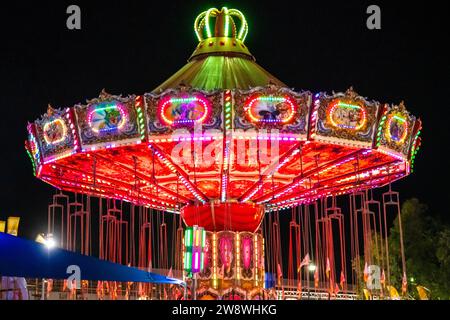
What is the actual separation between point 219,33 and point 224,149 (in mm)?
5064

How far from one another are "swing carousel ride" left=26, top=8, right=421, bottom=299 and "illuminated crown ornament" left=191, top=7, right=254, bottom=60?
0.03 meters

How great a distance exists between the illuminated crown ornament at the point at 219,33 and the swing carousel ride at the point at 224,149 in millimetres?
33

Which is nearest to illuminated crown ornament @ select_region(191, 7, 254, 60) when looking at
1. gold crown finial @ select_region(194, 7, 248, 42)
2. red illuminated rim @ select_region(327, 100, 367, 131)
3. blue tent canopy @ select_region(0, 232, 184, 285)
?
gold crown finial @ select_region(194, 7, 248, 42)

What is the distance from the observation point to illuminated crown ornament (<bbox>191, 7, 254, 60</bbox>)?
63.3 feet

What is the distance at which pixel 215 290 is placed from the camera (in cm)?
1791

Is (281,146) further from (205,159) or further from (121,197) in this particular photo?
(121,197)

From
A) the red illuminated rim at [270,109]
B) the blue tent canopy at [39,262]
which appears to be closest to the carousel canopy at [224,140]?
the red illuminated rim at [270,109]

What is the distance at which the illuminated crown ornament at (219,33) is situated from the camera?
1928 cm

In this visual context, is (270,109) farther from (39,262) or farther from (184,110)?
(39,262)

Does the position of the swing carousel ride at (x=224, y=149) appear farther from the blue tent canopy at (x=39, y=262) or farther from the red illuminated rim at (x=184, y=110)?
the blue tent canopy at (x=39, y=262)

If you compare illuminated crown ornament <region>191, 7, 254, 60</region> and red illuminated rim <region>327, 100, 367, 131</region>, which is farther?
illuminated crown ornament <region>191, 7, 254, 60</region>

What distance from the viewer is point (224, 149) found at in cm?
1555

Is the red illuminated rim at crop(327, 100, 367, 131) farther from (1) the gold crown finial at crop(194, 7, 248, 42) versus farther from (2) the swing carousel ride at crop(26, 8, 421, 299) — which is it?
(1) the gold crown finial at crop(194, 7, 248, 42)

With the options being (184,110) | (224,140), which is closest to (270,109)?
(224,140)
